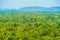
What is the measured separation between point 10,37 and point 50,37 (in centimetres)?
186

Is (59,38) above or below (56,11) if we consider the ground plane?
above

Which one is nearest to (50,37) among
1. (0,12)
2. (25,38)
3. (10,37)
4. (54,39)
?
(54,39)

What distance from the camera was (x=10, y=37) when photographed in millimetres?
9562

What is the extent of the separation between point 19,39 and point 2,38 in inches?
31.4

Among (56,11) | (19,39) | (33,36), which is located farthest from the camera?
(56,11)

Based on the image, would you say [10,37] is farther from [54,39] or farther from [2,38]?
[54,39]

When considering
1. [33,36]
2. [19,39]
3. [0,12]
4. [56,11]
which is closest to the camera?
[19,39]

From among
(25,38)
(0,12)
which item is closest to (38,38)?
(25,38)

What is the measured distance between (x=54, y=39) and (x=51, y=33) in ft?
4.40

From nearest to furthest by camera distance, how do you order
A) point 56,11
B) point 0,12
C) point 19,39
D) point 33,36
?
1. point 19,39
2. point 33,36
3. point 0,12
4. point 56,11

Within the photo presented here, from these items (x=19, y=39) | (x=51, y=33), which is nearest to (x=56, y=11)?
(x=51, y=33)

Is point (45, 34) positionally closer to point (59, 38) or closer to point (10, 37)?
point (59, 38)

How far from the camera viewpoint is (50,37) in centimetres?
991

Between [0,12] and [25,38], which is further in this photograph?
[0,12]
